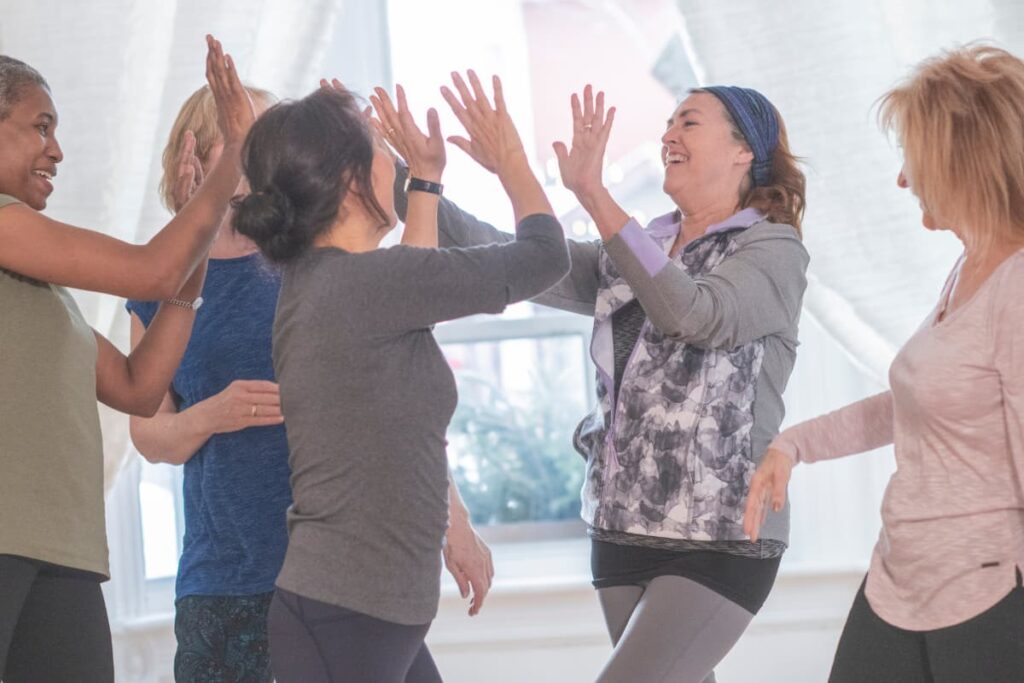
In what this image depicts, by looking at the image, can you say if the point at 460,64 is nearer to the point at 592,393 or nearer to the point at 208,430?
the point at 592,393

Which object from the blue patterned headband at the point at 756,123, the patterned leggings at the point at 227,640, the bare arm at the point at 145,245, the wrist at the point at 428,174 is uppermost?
Result: the blue patterned headband at the point at 756,123

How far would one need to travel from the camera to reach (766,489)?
5.65 ft

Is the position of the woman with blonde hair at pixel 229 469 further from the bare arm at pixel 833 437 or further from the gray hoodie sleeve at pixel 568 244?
the bare arm at pixel 833 437

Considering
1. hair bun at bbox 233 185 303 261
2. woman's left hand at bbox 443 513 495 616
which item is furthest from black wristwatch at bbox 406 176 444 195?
woman's left hand at bbox 443 513 495 616

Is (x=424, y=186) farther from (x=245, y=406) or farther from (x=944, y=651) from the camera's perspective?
(x=944, y=651)

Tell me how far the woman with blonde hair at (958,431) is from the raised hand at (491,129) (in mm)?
584

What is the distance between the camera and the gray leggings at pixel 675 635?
1804 mm

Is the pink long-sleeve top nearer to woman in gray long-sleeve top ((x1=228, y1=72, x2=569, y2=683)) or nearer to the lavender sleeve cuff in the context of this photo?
the lavender sleeve cuff

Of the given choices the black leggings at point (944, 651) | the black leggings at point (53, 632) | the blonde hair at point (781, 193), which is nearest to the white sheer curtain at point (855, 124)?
the blonde hair at point (781, 193)

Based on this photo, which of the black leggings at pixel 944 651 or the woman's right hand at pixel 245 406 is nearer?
the black leggings at pixel 944 651

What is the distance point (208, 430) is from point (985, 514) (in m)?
1.18

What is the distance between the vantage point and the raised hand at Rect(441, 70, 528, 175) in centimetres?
172

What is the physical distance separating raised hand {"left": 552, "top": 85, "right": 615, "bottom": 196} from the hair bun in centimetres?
56

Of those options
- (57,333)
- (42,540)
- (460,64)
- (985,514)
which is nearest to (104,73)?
(460,64)
